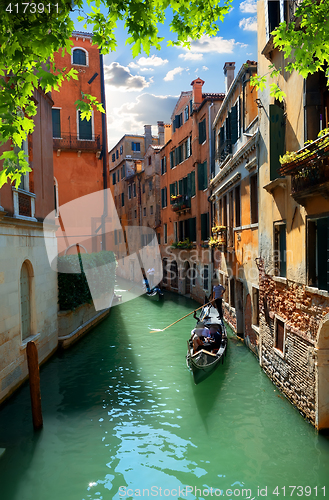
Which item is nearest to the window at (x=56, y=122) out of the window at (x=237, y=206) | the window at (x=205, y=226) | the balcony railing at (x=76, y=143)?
the balcony railing at (x=76, y=143)

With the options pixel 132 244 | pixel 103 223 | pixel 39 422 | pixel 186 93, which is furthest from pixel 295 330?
pixel 132 244

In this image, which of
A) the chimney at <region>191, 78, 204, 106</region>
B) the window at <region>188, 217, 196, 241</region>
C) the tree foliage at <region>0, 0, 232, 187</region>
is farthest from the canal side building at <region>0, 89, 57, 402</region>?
the window at <region>188, 217, 196, 241</region>

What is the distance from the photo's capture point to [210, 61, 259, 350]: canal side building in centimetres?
1067

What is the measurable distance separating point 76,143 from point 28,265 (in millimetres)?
9537

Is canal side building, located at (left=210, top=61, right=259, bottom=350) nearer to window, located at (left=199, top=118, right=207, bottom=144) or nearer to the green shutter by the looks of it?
the green shutter

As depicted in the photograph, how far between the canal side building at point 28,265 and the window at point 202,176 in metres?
9.06

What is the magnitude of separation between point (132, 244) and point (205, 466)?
88.4 ft

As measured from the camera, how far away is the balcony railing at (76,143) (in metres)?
17.1

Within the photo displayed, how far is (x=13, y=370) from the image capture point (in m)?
8.02

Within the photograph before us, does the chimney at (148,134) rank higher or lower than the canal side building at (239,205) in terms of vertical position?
higher

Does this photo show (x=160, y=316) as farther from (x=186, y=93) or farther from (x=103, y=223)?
(x=186, y=93)

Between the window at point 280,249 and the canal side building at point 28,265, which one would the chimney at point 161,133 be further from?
the window at point 280,249

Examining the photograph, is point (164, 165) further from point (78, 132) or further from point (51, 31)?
point (51, 31)

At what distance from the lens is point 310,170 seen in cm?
560
